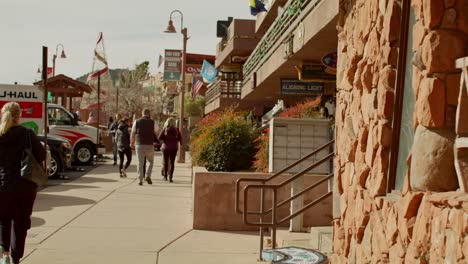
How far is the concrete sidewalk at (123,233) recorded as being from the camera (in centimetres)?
869

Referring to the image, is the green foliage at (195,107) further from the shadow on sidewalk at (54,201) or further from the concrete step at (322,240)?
the concrete step at (322,240)

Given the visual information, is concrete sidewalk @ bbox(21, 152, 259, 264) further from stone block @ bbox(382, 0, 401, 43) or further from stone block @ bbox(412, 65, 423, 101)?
stone block @ bbox(412, 65, 423, 101)

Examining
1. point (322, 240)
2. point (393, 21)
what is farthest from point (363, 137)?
point (322, 240)

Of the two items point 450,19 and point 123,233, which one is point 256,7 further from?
point 450,19

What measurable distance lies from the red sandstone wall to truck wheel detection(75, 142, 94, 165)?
20.6m

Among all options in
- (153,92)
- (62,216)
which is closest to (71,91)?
(62,216)

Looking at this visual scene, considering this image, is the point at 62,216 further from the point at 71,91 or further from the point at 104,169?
the point at 71,91

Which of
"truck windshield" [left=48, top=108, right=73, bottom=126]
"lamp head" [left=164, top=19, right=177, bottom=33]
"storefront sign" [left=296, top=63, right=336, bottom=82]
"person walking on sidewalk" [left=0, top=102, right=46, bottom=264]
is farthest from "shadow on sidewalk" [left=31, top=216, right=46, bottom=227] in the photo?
"lamp head" [left=164, top=19, right=177, bottom=33]

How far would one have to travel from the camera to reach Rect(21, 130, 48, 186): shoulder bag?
24.4ft

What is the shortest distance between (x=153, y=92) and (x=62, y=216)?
84576 mm

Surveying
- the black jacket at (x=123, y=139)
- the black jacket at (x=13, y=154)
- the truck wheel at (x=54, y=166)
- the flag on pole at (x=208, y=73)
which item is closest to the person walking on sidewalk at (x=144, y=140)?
the black jacket at (x=123, y=139)

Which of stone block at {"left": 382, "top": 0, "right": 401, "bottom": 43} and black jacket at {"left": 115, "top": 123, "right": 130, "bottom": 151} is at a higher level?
stone block at {"left": 382, "top": 0, "right": 401, "bottom": 43}

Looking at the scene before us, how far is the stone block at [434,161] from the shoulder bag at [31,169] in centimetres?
437

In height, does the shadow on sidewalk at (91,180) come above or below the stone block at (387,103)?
below
